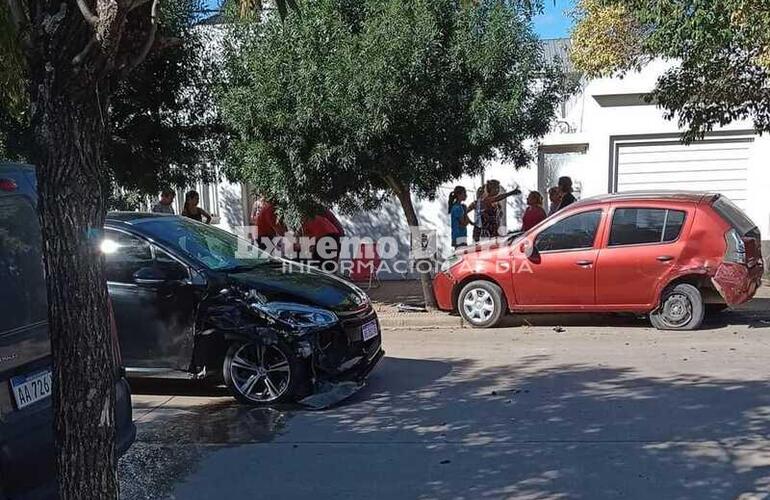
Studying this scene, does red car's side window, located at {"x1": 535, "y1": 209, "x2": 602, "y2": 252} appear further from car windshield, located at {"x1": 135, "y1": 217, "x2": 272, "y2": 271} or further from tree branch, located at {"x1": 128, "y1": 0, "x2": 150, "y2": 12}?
tree branch, located at {"x1": 128, "y1": 0, "x2": 150, "y2": 12}

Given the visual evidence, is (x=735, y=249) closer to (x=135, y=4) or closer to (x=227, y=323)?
(x=227, y=323)

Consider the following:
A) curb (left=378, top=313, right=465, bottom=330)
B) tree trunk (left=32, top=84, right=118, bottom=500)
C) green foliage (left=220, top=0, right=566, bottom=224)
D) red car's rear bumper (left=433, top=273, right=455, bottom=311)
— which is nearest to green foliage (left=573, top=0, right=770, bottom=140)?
green foliage (left=220, top=0, right=566, bottom=224)

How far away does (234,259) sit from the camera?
21.0 feet

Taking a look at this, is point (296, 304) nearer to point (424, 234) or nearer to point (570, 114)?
point (424, 234)

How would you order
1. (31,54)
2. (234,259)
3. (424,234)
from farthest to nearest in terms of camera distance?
(424,234), (234,259), (31,54)

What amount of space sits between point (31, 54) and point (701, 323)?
8014 millimetres

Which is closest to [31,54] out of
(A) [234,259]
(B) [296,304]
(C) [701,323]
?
(B) [296,304]

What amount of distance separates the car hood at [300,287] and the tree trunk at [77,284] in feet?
11.1

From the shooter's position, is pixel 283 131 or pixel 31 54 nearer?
pixel 31 54

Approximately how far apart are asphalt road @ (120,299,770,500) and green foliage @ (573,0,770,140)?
345 cm

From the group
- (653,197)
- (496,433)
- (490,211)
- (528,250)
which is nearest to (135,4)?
(496,433)

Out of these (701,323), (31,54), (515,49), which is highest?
(515,49)

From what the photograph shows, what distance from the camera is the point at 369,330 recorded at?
6.23m

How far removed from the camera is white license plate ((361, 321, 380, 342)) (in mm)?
6141
